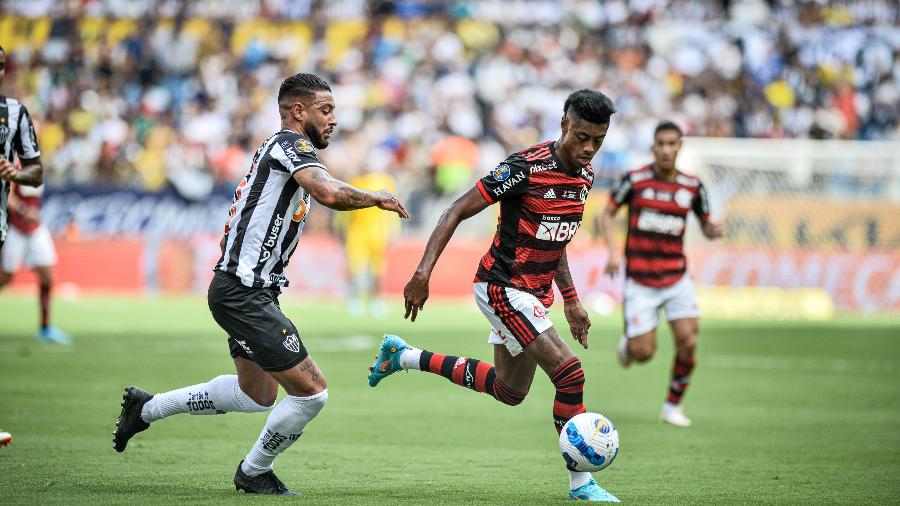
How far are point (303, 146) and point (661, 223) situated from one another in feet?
19.2

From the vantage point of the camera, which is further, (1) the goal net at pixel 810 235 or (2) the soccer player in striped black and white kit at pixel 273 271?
(1) the goal net at pixel 810 235

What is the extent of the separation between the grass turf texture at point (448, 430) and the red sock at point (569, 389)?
0.52 m

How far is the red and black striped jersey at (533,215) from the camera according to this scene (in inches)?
306

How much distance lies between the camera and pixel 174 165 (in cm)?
2845

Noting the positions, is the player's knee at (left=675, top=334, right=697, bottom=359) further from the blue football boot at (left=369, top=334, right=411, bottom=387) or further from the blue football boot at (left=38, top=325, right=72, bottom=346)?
the blue football boot at (left=38, top=325, right=72, bottom=346)

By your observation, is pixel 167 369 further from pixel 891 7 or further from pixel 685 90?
pixel 891 7

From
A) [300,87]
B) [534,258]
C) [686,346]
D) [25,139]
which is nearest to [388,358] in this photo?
[534,258]

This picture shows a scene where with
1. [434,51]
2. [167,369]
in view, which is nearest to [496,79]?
[434,51]

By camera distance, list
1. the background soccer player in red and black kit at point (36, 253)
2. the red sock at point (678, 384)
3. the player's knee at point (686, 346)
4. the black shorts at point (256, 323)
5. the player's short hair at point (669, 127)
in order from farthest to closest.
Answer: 1. the background soccer player in red and black kit at point (36, 253)
2. the player's short hair at point (669, 127)
3. the player's knee at point (686, 346)
4. the red sock at point (678, 384)
5. the black shorts at point (256, 323)

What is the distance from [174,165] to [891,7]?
61.4 ft

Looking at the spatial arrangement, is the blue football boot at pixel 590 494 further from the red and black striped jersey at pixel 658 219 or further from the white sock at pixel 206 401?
the red and black striped jersey at pixel 658 219

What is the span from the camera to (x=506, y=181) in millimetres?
7707

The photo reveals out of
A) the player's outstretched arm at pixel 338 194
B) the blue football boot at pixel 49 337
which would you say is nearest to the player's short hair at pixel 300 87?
the player's outstretched arm at pixel 338 194

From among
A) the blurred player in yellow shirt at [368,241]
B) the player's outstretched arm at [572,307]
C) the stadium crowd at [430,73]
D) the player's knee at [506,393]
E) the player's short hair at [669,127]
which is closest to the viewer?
the player's outstretched arm at [572,307]
